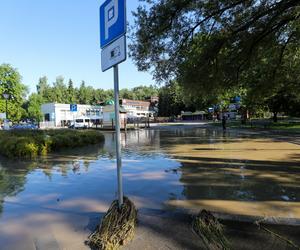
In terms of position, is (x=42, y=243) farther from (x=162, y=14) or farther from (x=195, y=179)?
(x=162, y=14)

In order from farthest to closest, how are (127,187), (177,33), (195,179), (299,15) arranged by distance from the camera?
(177,33) → (299,15) → (195,179) → (127,187)

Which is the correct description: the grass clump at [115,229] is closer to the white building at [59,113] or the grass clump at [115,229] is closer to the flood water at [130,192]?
the flood water at [130,192]

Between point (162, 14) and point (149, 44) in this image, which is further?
point (149, 44)

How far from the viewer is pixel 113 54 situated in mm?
4406

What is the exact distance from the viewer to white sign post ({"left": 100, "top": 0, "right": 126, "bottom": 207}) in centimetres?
419

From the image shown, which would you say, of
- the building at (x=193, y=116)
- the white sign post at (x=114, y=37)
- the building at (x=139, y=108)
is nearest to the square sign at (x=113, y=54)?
the white sign post at (x=114, y=37)

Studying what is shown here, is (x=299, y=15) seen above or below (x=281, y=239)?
above

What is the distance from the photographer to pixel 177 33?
39.8 feet

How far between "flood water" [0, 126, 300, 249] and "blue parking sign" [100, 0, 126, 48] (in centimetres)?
280

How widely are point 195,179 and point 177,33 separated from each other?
625cm

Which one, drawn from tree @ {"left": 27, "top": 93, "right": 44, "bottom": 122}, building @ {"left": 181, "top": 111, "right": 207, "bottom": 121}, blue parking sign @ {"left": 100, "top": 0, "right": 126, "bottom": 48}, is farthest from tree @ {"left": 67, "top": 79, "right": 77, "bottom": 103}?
blue parking sign @ {"left": 100, "top": 0, "right": 126, "bottom": 48}

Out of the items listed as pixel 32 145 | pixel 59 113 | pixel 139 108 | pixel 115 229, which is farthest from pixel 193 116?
pixel 115 229

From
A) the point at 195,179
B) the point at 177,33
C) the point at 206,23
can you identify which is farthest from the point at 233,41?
the point at 195,179

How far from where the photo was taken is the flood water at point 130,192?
4.86 metres
